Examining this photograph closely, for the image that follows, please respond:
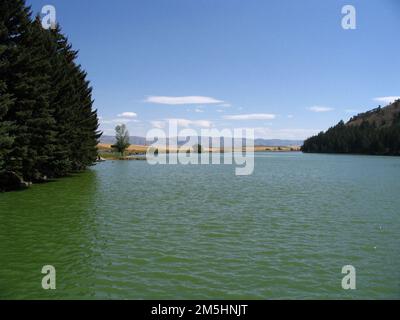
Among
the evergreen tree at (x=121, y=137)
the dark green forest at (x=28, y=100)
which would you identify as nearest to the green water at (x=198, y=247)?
the dark green forest at (x=28, y=100)

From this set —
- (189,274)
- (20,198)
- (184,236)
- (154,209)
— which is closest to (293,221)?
(184,236)

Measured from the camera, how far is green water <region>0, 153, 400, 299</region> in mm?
13047

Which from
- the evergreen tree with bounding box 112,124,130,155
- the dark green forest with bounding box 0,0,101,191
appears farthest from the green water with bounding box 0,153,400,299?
the evergreen tree with bounding box 112,124,130,155

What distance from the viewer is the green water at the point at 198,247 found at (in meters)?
13.0

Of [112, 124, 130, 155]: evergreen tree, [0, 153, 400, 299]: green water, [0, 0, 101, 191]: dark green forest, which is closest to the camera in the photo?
[0, 153, 400, 299]: green water

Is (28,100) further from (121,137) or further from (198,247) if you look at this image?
(121,137)

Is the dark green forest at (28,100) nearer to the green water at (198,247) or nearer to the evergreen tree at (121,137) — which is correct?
the green water at (198,247)

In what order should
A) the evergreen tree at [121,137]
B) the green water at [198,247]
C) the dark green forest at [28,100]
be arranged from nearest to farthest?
the green water at [198,247]
the dark green forest at [28,100]
the evergreen tree at [121,137]

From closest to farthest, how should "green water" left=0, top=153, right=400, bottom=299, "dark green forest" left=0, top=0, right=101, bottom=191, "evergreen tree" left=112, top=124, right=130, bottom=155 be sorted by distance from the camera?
"green water" left=0, top=153, right=400, bottom=299 → "dark green forest" left=0, top=0, right=101, bottom=191 → "evergreen tree" left=112, top=124, right=130, bottom=155

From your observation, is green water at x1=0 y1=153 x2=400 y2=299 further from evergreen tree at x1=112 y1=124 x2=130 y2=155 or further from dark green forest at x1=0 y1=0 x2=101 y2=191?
evergreen tree at x1=112 y1=124 x2=130 y2=155

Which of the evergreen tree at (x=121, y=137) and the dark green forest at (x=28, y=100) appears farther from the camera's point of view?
the evergreen tree at (x=121, y=137)

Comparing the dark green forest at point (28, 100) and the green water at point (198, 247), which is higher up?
the dark green forest at point (28, 100)
